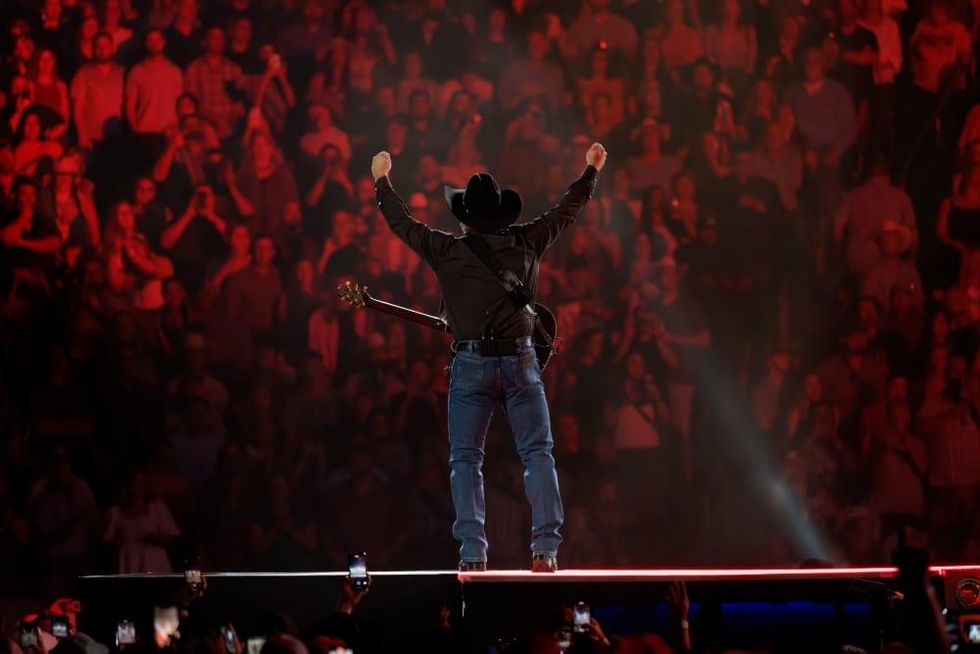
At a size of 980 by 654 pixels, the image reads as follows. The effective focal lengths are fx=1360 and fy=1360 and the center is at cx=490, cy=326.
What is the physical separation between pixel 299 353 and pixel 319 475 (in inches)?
43.1

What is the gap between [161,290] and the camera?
11.8 meters

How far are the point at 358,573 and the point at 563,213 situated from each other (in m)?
2.13

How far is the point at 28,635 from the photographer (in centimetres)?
554

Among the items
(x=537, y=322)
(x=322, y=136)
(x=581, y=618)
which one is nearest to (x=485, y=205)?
(x=537, y=322)

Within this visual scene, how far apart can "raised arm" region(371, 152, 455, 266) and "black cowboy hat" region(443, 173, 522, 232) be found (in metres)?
0.14

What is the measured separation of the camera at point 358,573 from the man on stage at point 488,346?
969 mm

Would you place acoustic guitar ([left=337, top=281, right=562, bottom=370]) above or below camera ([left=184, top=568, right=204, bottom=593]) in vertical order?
above

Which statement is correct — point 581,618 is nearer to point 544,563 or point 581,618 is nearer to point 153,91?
point 544,563

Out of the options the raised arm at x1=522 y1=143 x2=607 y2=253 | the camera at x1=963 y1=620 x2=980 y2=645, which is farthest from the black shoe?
the camera at x1=963 y1=620 x2=980 y2=645

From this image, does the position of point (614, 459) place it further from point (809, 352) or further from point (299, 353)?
point (299, 353)

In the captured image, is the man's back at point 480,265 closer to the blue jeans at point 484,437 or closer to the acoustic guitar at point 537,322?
the blue jeans at point 484,437

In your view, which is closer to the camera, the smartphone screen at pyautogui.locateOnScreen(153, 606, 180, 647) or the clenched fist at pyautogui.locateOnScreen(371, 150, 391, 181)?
the smartphone screen at pyautogui.locateOnScreen(153, 606, 180, 647)

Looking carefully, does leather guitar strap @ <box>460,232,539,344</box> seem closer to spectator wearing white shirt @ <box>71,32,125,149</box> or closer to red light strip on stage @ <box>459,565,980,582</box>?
red light strip on stage @ <box>459,565,980,582</box>

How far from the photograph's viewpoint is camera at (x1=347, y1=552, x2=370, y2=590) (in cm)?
541
